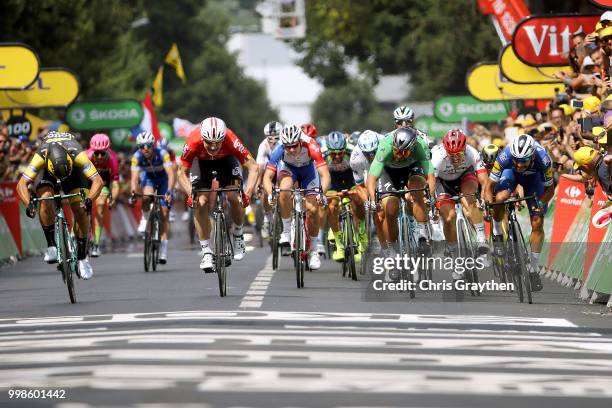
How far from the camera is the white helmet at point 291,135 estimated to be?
1922cm

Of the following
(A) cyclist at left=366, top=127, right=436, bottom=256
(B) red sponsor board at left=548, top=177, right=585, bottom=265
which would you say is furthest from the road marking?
(B) red sponsor board at left=548, top=177, right=585, bottom=265

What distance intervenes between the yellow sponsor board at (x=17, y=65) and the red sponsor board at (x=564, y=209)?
34.3ft

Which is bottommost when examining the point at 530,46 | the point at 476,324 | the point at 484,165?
the point at 476,324

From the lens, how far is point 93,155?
82.4 feet

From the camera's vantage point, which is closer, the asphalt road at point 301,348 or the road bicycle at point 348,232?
the asphalt road at point 301,348

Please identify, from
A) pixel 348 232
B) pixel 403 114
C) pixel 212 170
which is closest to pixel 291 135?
pixel 403 114

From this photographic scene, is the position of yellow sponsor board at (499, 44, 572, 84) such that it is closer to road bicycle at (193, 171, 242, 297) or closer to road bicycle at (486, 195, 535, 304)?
road bicycle at (486, 195, 535, 304)

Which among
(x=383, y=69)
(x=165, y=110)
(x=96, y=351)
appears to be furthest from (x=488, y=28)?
(x=165, y=110)

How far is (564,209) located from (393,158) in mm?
3795

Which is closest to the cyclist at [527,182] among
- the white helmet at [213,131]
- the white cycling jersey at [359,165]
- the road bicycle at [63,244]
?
the white helmet at [213,131]

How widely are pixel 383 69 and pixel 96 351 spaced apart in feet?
158

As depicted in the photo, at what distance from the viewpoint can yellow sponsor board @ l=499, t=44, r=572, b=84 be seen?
90.4 ft

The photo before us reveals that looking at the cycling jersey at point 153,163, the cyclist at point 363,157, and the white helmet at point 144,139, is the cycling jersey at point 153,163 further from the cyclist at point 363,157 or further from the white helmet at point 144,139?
Result: the cyclist at point 363,157

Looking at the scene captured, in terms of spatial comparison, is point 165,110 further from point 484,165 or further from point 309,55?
Answer: point 484,165
